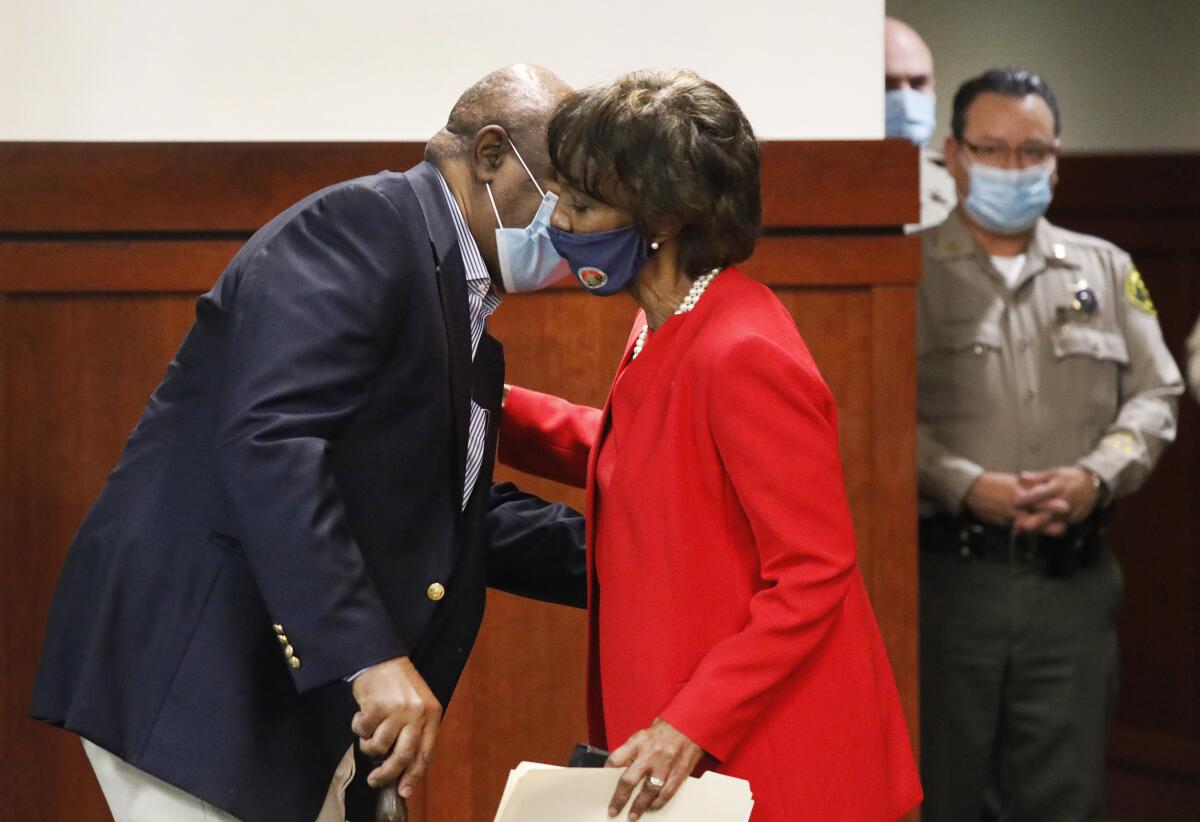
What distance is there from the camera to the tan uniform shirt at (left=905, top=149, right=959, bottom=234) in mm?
4016

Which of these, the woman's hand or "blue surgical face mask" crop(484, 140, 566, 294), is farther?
"blue surgical face mask" crop(484, 140, 566, 294)

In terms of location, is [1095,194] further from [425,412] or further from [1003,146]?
[425,412]

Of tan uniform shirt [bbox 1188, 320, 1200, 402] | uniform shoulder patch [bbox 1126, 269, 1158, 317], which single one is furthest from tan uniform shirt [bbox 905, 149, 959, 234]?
tan uniform shirt [bbox 1188, 320, 1200, 402]

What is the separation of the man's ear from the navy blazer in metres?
0.08

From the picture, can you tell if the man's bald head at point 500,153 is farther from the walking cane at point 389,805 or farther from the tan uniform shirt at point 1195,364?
the tan uniform shirt at point 1195,364

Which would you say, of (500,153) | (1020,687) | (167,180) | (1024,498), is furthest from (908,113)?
(500,153)

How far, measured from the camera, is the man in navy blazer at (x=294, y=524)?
5.38ft

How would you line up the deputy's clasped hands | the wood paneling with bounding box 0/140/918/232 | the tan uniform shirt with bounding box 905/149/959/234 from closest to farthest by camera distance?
1. the wood paneling with bounding box 0/140/918/232
2. the deputy's clasped hands
3. the tan uniform shirt with bounding box 905/149/959/234

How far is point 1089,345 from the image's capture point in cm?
335

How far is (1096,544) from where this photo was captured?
132 inches

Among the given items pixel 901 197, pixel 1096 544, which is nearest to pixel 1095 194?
pixel 1096 544

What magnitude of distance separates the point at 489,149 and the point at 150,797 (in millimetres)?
869

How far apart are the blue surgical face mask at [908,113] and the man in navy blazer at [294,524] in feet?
6.76

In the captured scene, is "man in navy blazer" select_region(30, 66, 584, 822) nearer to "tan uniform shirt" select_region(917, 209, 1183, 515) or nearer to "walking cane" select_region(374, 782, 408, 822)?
"walking cane" select_region(374, 782, 408, 822)
